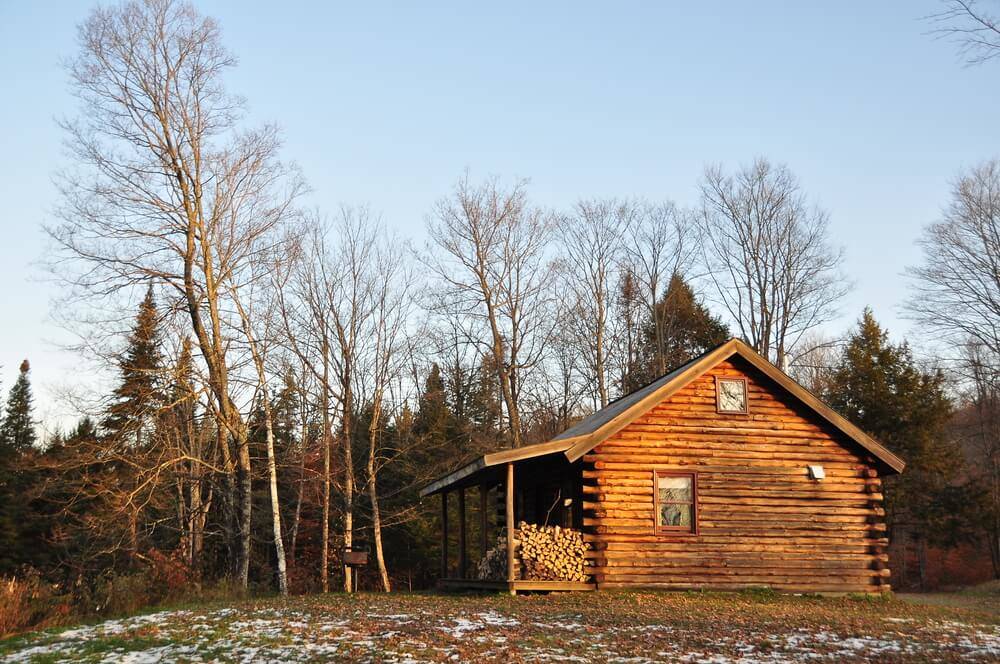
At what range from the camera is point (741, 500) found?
20.2m

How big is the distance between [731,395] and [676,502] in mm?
2889

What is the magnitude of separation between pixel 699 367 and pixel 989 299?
20044 mm

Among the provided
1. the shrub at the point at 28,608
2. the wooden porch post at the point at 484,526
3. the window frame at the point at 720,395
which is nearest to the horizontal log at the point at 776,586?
the window frame at the point at 720,395

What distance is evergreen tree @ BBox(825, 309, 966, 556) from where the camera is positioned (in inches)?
1439

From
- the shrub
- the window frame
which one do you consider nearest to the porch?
the window frame

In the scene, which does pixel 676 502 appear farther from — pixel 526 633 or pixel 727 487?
pixel 526 633

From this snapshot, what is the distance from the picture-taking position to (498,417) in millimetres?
36906

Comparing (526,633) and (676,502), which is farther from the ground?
(676,502)

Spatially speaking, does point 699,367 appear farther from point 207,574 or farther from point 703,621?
point 207,574

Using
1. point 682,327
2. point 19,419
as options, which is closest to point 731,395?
point 682,327

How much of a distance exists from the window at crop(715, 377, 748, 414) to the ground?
195 inches

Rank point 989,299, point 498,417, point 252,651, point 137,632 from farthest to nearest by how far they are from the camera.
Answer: point 498,417
point 989,299
point 137,632
point 252,651

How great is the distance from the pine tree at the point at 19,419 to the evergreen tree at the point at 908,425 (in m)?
38.3

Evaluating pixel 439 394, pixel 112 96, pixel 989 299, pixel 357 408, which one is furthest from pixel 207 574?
pixel 989 299
